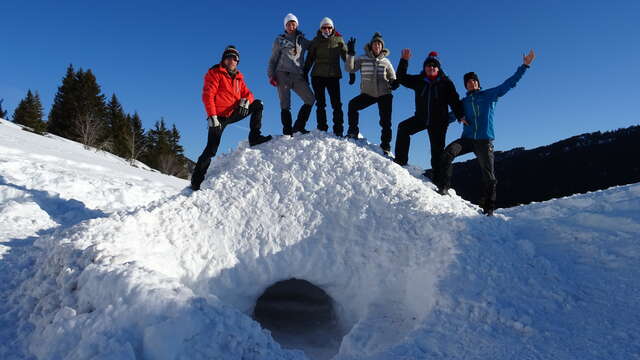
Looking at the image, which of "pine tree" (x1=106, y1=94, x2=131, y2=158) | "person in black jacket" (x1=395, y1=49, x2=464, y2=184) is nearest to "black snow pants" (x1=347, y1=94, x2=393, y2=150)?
"person in black jacket" (x1=395, y1=49, x2=464, y2=184)

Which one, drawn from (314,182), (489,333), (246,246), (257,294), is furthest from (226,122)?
(489,333)

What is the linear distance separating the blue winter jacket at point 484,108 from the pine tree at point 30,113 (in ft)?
133

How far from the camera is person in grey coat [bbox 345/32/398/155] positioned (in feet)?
23.3

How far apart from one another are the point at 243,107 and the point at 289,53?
1.39m

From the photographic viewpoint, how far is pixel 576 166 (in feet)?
80.1

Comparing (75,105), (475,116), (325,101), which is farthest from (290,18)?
(75,105)

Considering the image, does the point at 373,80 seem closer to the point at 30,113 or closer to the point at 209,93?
the point at 209,93

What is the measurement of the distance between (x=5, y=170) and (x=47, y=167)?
3.74 ft

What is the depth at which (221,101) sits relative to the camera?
640 cm

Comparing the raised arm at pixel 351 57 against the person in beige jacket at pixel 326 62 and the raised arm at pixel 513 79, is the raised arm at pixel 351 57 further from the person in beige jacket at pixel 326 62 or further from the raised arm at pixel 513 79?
the raised arm at pixel 513 79

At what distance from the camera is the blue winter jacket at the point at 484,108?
617 centimetres

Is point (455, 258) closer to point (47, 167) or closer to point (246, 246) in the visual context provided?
point (246, 246)

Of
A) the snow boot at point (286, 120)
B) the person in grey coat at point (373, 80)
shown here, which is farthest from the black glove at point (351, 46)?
the snow boot at point (286, 120)

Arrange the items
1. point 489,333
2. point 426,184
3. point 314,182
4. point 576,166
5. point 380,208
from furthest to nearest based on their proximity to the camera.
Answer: point 576,166, point 426,184, point 314,182, point 380,208, point 489,333
